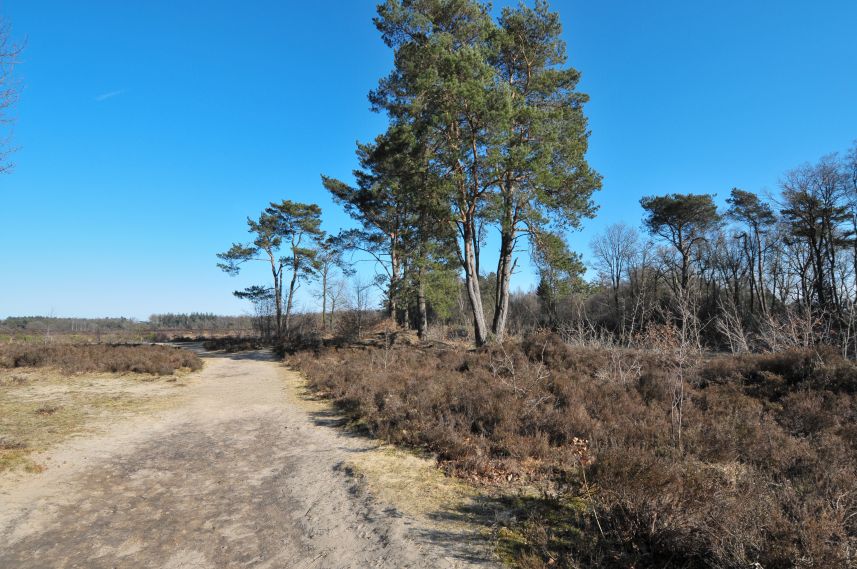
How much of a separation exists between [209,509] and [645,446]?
214 inches

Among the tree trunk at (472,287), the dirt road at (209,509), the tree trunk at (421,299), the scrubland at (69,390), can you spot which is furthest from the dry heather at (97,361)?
the tree trunk at (472,287)

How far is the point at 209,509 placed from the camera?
190 inches

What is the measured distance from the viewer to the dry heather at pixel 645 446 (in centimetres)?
318

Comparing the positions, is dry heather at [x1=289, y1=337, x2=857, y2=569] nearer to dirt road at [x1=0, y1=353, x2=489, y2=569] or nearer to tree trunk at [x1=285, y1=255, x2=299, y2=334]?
dirt road at [x1=0, y1=353, x2=489, y2=569]

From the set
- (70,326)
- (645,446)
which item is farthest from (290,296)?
(70,326)

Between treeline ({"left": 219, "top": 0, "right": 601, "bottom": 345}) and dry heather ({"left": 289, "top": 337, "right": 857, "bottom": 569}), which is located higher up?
treeline ({"left": 219, "top": 0, "right": 601, "bottom": 345})

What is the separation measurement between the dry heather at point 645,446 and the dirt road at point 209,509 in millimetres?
1135

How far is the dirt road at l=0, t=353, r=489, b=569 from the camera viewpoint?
379 cm

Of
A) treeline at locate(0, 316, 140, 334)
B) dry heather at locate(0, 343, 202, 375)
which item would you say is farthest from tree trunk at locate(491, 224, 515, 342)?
treeline at locate(0, 316, 140, 334)

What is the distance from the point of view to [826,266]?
2945 cm

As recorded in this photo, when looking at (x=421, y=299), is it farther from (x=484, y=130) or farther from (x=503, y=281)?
(x=484, y=130)

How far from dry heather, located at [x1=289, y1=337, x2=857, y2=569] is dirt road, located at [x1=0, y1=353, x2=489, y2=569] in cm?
113

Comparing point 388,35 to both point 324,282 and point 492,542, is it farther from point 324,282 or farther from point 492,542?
point 324,282

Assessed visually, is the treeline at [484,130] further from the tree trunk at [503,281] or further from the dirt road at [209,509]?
the dirt road at [209,509]
